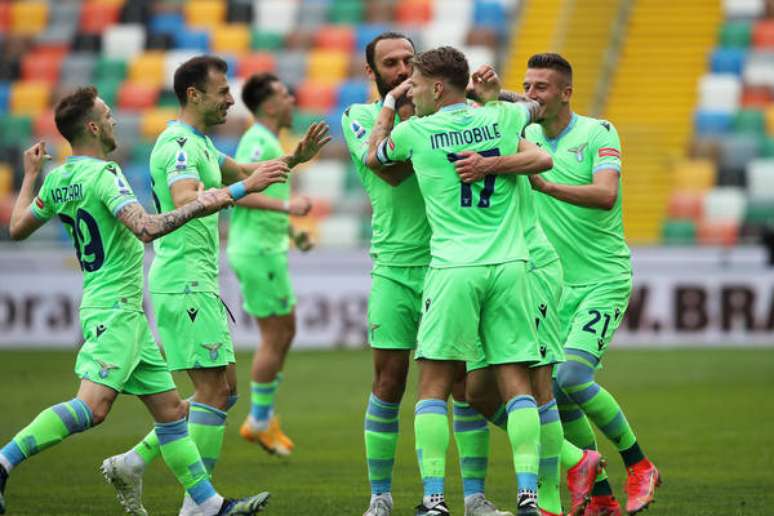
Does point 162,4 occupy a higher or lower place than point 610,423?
higher

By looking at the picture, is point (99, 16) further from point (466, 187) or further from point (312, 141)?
point (466, 187)

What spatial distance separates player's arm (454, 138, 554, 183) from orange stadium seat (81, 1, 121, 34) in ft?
67.9

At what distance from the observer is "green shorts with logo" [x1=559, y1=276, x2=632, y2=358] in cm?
841

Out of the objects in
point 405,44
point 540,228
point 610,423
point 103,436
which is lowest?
point 103,436

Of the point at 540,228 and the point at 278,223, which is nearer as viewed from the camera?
the point at 540,228

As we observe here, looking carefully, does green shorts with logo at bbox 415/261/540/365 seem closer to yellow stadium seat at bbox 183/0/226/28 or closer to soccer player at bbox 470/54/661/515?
soccer player at bbox 470/54/661/515

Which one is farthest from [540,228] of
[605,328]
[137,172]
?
[137,172]

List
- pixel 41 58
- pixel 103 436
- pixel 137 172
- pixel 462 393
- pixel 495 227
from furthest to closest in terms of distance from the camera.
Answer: pixel 41 58, pixel 137 172, pixel 103 436, pixel 462 393, pixel 495 227

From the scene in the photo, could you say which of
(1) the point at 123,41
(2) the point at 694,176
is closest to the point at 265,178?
(2) the point at 694,176

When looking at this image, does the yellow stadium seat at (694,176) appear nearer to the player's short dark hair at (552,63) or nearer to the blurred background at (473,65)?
the blurred background at (473,65)

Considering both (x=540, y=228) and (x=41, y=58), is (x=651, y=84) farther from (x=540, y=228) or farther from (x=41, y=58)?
(x=540, y=228)

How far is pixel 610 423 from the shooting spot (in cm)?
841

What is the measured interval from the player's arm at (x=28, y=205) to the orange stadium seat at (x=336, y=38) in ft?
58.2

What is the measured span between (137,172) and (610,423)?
53.8ft
